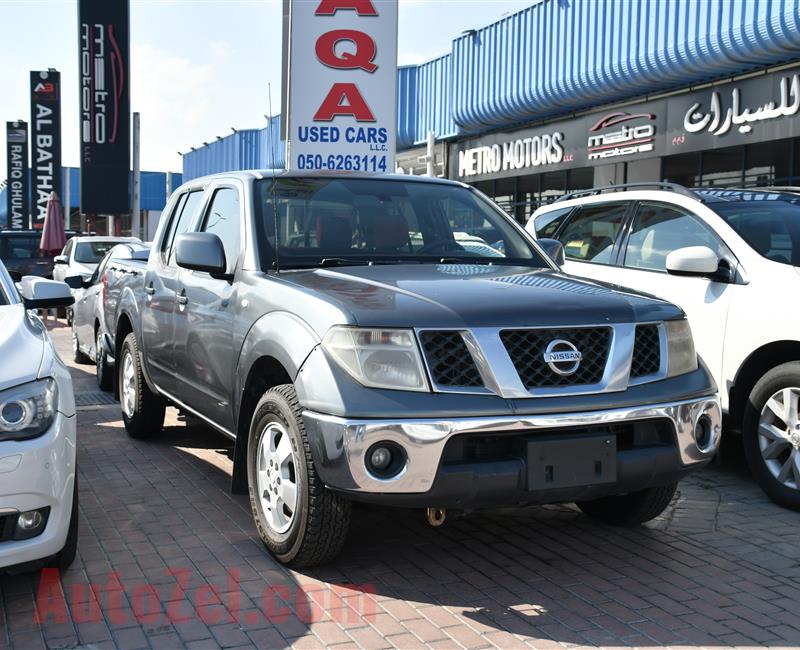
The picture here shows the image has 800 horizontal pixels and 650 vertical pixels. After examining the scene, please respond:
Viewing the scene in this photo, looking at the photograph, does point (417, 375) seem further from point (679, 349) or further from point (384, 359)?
point (679, 349)

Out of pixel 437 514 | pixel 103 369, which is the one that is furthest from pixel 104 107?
pixel 437 514

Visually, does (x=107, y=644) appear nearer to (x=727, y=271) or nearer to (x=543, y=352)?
(x=543, y=352)

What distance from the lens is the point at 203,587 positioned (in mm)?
4098

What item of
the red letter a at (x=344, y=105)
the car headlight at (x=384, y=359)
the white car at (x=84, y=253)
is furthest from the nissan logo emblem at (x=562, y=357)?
the white car at (x=84, y=253)

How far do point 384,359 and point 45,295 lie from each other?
89.2 inches

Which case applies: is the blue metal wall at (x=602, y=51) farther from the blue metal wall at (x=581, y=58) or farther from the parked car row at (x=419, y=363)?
the parked car row at (x=419, y=363)

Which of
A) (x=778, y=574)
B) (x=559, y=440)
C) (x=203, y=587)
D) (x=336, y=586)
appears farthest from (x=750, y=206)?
(x=203, y=587)

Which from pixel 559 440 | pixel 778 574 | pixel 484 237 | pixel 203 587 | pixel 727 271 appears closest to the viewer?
pixel 559 440

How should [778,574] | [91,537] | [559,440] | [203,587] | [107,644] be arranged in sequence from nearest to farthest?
[107,644] → [559,440] → [203,587] → [778,574] → [91,537]

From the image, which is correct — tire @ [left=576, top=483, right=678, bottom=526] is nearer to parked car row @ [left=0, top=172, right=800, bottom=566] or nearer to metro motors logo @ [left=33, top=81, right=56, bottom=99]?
parked car row @ [left=0, top=172, right=800, bottom=566]

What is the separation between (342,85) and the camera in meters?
11.4

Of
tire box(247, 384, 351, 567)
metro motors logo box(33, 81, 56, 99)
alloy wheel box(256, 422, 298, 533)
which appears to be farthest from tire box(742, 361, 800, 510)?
metro motors logo box(33, 81, 56, 99)

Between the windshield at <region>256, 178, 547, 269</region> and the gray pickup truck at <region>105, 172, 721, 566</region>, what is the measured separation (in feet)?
0.04

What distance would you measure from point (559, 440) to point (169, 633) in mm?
1675
